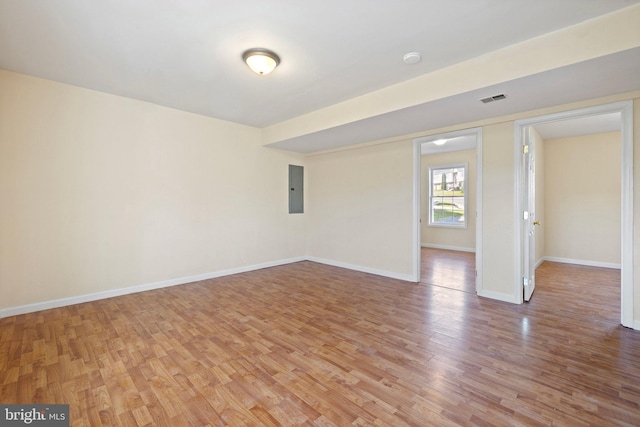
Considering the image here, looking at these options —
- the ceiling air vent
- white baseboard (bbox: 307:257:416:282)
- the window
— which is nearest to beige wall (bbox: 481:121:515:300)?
the ceiling air vent

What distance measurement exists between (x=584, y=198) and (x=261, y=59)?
21.8ft

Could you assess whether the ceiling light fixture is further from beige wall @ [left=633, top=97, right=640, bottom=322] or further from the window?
the window

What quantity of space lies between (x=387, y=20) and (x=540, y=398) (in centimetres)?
283

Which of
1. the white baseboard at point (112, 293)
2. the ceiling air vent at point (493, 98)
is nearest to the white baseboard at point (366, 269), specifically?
the white baseboard at point (112, 293)

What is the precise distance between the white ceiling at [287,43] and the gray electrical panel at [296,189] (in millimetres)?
2451

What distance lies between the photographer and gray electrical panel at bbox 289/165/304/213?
19.5 ft

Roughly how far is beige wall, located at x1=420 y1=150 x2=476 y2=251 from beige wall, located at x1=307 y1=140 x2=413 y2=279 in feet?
10.4

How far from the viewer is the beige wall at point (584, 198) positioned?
5273 millimetres

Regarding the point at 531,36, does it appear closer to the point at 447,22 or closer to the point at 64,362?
the point at 447,22

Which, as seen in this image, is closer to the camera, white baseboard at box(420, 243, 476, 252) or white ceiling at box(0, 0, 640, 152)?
white ceiling at box(0, 0, 640, 152)

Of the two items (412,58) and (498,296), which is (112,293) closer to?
(412,58)

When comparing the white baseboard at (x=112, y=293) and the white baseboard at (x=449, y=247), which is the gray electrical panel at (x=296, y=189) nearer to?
the white baseboard at (x=112, y=293)

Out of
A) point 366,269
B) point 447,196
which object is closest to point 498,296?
point 366,269

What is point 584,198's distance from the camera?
5.57 metres
